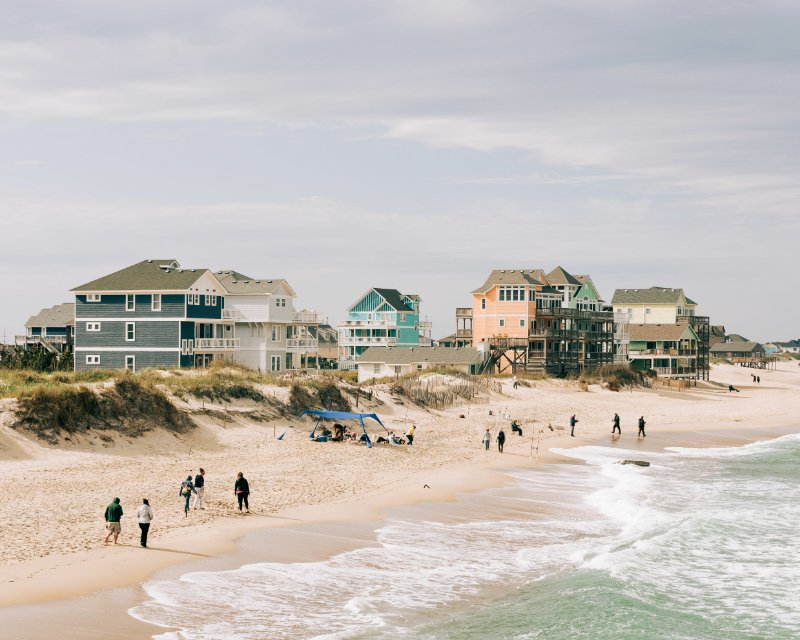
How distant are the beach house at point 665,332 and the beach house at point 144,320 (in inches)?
2241

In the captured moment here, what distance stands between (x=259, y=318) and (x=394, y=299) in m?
34.0

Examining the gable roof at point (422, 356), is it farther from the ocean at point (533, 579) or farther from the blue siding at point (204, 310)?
the ocean at point (533, 579)

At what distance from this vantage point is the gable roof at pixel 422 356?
3216 inches

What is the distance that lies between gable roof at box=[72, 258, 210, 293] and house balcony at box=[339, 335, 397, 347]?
118 ft

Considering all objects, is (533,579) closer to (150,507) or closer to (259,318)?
(150,507)

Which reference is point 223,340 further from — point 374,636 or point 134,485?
point 374,636

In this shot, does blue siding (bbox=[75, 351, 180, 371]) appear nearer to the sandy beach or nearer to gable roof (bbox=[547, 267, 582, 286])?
the sandy beach

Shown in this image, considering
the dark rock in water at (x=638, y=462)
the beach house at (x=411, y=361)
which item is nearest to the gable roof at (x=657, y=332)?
the beach house at (x=411, y=361)

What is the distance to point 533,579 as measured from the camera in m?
22.7

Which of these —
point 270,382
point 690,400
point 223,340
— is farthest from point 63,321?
point 690,400

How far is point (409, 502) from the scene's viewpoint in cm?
3173

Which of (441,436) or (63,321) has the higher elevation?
(63,321)

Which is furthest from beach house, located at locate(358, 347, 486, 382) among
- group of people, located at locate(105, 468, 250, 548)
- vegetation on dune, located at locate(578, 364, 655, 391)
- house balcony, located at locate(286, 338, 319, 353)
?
group of people, located at locate(105, 468, 250, 548)

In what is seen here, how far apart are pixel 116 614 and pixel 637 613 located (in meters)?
11.3
